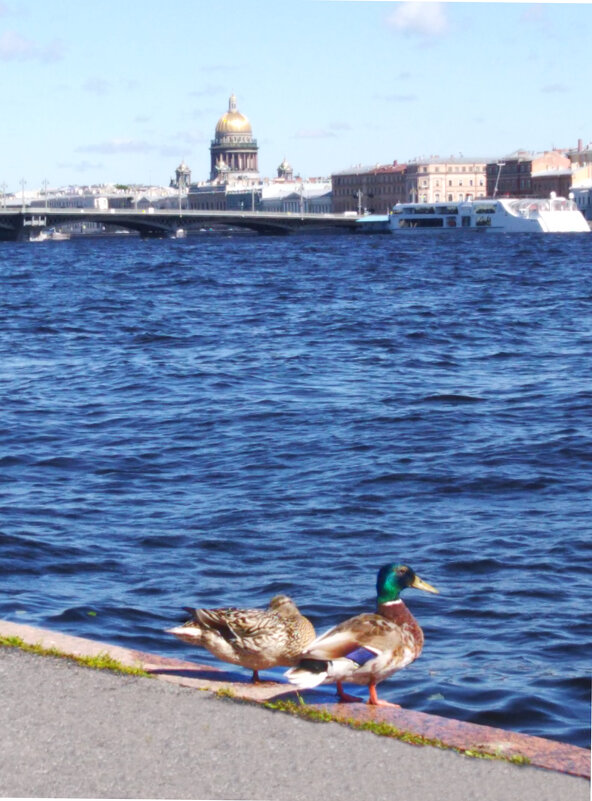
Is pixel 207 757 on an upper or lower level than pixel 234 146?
lower

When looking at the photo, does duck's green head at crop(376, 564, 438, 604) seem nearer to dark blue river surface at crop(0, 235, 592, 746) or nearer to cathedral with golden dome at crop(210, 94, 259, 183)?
dark blue river surface at crop(0, 235, 592, 746)

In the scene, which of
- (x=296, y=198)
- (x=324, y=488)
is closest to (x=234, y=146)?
(x=296, y=198)

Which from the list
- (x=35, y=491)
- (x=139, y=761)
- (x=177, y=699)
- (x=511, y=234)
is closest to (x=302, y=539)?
(x=35, y=491)

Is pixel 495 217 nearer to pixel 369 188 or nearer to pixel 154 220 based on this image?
pixel 154 220

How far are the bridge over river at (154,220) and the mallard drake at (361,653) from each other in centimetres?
6115

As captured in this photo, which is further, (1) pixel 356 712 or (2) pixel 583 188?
(2) pixel 583 188

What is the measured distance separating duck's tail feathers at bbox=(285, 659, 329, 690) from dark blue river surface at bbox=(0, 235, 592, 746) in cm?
82

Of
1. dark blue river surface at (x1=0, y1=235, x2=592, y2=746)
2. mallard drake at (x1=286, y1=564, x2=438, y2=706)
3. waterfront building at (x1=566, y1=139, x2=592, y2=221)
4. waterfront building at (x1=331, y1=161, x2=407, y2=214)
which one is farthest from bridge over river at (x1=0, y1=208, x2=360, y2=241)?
mallard drake at (x1=286, y1=564, x2=438, y2=706)

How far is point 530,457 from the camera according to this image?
25.5 ft

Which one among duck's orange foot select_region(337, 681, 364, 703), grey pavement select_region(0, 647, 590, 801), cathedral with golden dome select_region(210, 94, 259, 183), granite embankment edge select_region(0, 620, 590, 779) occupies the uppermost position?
cathedral with golden dome select_region(210, 94, 259, 183)

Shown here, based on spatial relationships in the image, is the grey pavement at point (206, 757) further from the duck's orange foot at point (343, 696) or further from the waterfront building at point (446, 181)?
the waterfront building at point (446, 181)

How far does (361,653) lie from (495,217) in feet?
228

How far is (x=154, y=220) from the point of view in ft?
227

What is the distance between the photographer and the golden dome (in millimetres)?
128000
